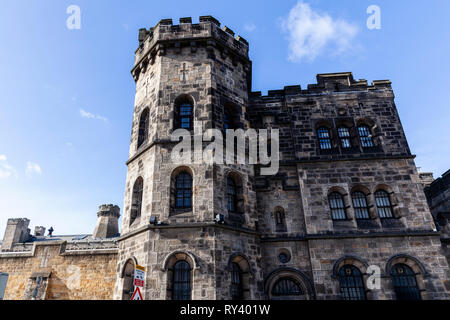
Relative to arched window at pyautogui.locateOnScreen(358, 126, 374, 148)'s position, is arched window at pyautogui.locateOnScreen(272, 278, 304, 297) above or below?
below

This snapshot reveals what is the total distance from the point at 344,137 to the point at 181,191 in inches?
357

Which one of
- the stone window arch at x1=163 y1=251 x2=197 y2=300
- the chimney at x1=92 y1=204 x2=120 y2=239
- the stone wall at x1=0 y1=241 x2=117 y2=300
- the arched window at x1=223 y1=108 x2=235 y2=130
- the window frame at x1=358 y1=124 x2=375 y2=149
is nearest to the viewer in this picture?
the stone window arch at x1=163 y1=251 x2=197 y2=300

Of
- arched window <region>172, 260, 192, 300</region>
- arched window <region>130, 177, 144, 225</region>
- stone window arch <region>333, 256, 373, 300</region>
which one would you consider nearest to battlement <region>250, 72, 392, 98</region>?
arched window <region>130, 177, 144, 225</region>

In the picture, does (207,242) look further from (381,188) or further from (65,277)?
(381,188)

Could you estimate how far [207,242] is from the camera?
35.2 feet

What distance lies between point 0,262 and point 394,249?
1854cm

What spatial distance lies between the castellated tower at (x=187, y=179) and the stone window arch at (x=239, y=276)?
40 mm

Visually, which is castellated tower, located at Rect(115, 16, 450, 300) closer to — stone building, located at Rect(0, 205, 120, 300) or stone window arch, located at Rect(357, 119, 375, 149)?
stone window arch, located at Rect(357, 119, 375, 149)

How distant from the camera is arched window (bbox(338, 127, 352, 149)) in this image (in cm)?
1530

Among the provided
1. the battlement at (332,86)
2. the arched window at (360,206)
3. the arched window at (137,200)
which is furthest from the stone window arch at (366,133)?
the arched window at (137,200)

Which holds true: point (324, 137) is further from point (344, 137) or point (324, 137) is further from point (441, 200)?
point (441, 200)

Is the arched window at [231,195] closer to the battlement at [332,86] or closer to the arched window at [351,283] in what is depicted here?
the arched window at [351,283]

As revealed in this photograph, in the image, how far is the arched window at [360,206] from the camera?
13656mm

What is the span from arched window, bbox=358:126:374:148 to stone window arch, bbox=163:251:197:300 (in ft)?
34.5
